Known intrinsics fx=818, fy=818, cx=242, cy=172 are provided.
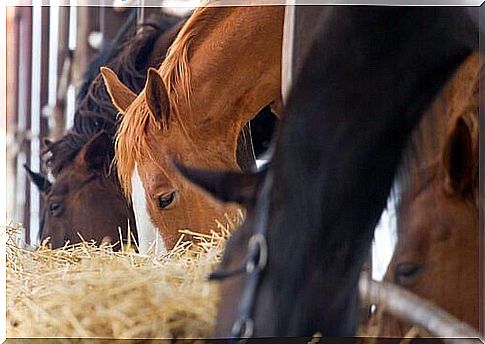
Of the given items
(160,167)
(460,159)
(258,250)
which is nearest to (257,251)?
(258,250)

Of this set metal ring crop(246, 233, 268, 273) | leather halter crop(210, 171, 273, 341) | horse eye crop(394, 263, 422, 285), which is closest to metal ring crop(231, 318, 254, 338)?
leather halter crop(210, 171, 273, 341)

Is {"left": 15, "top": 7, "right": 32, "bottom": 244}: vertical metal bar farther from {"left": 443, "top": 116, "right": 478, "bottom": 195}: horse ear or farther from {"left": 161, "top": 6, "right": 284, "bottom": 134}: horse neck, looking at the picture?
{"left": 443, "top": 116, "right": 478, "bottom": 195}: horse ear

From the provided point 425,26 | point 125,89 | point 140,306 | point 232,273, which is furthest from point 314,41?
point 140,306

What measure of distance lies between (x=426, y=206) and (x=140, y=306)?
62 cm

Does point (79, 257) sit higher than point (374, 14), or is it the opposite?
point (374, 14)

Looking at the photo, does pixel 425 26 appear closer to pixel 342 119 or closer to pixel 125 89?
pixel 342 119

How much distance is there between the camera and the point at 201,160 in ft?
5.49

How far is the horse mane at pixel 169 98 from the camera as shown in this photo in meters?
1.66

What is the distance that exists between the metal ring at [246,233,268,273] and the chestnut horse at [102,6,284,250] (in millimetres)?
75

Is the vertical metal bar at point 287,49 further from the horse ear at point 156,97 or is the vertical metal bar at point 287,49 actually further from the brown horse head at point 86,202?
the brown horse head at point 86,202

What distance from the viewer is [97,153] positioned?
1668 millimetres

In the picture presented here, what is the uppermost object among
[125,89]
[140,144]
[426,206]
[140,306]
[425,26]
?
[425,26]

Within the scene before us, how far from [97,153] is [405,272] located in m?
0.68

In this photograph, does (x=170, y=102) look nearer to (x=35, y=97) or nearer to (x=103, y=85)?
(x=103, y=85)
